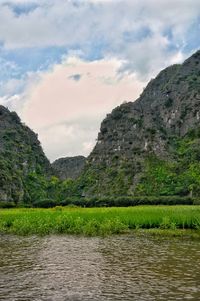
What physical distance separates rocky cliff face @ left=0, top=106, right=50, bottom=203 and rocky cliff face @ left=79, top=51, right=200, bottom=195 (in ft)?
58.5

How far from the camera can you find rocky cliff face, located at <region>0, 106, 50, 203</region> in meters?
109

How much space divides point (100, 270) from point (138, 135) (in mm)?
100973

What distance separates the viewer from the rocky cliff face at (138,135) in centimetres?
10950

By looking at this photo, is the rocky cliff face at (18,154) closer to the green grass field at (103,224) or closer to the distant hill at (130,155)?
the distant hill at (130,155)

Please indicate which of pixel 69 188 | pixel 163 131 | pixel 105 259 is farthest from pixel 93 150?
pixel 105 259

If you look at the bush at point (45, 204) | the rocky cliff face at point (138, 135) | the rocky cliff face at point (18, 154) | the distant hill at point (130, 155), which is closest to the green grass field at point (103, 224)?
the bush at point (45, 204)

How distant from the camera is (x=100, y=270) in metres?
17.4

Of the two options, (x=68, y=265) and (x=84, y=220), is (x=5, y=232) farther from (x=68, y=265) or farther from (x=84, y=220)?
(x=68, y=265)

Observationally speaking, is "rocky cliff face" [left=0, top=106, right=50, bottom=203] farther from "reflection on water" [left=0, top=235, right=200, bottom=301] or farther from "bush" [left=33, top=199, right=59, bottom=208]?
"reflection on water" [left=0, top=235, right=200, bottom=301]

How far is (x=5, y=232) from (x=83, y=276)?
1867 cm

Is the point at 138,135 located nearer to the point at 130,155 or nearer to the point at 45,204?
the point at 130,155

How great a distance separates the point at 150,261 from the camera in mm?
19219

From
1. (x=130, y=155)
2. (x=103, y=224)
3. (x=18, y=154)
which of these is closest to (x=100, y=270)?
(x=103, y=224)

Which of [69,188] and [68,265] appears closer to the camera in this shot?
[68,265]
